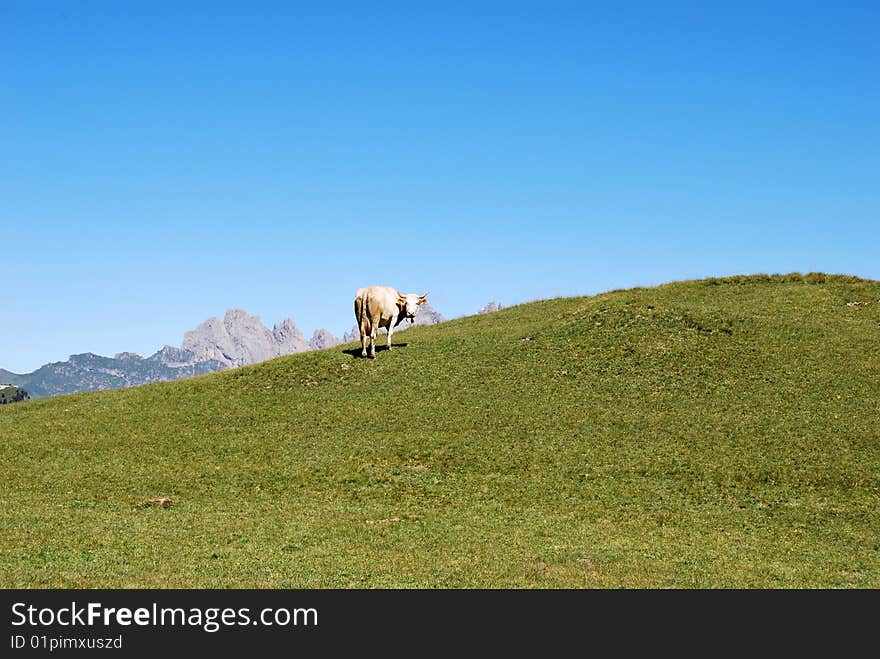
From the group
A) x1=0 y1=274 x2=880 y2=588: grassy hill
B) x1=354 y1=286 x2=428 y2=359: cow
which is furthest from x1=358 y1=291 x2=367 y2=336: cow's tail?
x1=0 y1=274 x2=880 y2=588: grassy hill

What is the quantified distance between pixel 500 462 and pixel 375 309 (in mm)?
21965

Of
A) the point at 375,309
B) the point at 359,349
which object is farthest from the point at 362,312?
the point at 359,349

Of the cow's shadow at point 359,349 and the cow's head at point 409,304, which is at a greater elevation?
the cow's head at point 409,304

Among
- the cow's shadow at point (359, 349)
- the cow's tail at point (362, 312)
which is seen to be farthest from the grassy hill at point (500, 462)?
the cow's tail at point (362, 312)

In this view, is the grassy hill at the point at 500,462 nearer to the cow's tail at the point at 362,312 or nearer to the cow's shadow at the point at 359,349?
the cow's shadow at the point at 359,349

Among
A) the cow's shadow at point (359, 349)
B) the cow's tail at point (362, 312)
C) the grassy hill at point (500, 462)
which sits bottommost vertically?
the grassy hill at point (500, 462)

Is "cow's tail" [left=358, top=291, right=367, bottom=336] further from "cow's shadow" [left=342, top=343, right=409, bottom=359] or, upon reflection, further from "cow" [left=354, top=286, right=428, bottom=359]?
"cow's shadow" [left=342, top=343, right=409, bottom=359]

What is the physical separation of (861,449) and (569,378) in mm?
15630

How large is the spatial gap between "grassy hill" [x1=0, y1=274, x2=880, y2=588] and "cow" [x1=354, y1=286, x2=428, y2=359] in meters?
1.92

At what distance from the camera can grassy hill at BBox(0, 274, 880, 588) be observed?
A: 22422 mm

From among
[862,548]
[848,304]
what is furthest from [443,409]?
[848,304]

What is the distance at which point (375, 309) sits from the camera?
177 feet

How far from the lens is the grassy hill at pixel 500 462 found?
22.4 m

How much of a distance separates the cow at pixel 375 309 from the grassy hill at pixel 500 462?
6.29ft
